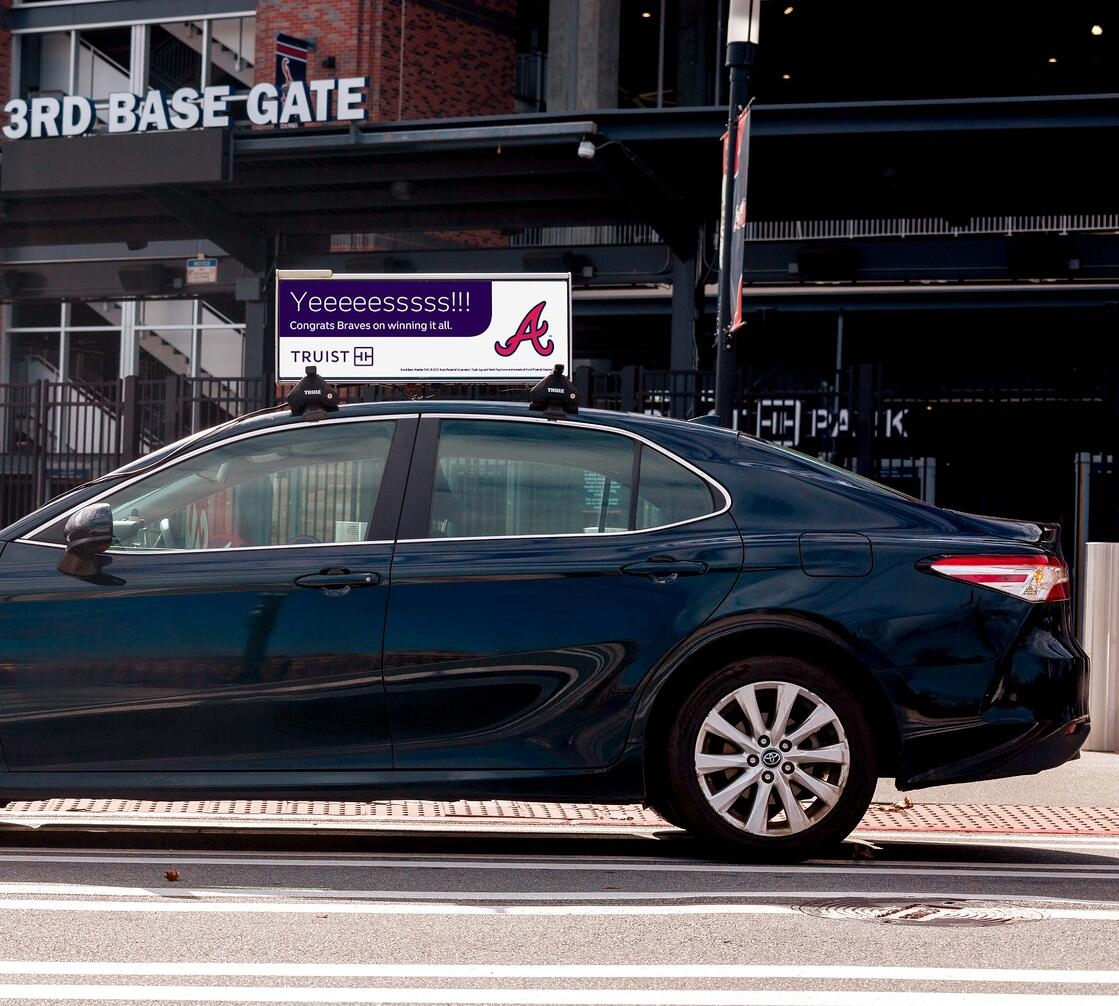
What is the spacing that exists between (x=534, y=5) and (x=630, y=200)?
42.8 feet

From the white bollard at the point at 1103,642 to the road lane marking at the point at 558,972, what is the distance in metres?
5.77

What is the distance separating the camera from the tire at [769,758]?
6.32m

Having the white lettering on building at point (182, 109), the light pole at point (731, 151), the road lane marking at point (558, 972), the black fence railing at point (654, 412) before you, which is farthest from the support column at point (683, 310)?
the road lane marking at point (558, 972)

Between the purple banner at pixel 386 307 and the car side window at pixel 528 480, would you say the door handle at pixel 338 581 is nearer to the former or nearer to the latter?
the car side window at pixel 528 480

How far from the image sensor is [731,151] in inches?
461

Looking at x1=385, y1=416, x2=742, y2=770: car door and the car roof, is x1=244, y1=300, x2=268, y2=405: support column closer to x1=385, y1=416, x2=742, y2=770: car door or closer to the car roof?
the car roof

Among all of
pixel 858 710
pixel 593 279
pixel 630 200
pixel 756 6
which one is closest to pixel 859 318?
pixel 593 279

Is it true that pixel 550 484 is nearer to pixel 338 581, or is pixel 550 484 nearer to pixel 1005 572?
pixel 338 581

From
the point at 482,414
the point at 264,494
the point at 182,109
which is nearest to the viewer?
the point at 264,494

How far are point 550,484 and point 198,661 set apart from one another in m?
1.41

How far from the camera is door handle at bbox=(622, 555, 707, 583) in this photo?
21.0 ft

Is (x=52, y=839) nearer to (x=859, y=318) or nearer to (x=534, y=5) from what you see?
(x=859, y=318)

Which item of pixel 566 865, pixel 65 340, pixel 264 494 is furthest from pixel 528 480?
pixel 65 340

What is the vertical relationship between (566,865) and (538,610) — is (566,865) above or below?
below
